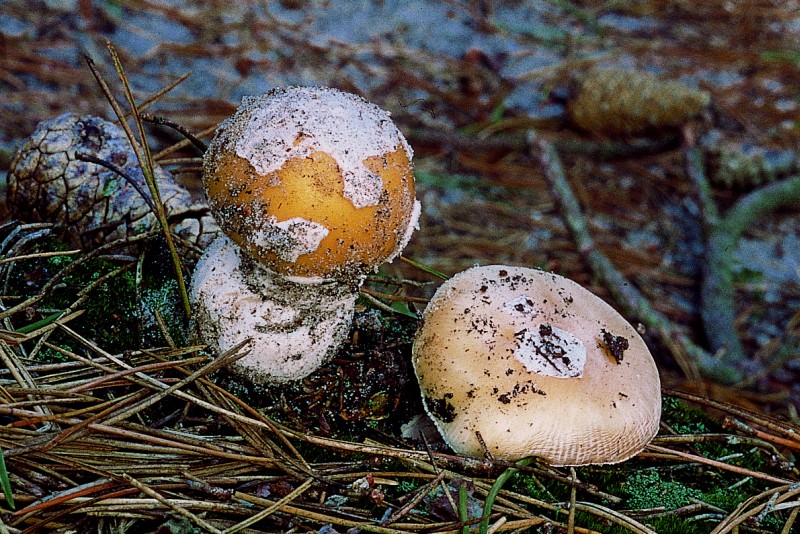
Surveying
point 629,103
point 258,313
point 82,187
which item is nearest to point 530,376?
point 258,313

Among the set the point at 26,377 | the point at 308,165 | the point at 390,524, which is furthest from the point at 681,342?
the point at 26,377

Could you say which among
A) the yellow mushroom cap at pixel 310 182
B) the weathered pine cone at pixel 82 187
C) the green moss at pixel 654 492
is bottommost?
the green moss at pixel 654 492

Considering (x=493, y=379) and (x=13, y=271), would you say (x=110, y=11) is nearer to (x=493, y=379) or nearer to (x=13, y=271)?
(x=13, y=271)

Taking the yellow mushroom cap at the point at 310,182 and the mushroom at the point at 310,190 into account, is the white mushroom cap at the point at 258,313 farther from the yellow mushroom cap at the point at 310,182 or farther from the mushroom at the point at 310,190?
the yellow mushroom cap at the point at 310,182

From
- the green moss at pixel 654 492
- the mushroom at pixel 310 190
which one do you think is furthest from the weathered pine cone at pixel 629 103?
the mushroom at pixel 310 190

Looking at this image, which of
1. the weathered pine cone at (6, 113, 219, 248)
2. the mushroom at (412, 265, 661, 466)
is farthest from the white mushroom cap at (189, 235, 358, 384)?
the weathered pine cone at (6, 113, 219, 248)

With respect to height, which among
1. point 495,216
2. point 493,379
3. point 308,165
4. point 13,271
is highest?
point 308,165
